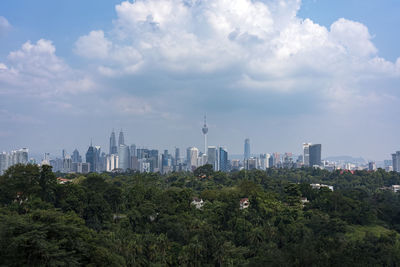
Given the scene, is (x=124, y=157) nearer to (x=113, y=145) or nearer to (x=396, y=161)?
(x=113, y=145)

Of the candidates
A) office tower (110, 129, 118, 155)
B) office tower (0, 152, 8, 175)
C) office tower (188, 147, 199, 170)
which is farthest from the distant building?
office tower (0, 152, 8, 175)

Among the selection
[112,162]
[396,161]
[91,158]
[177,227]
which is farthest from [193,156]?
[177,227]

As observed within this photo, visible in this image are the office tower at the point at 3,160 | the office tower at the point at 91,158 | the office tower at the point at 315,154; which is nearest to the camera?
the office tower at the point at 3,160

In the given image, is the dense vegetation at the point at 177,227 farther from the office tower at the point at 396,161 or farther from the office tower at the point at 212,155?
the office tower at the point at 212,155

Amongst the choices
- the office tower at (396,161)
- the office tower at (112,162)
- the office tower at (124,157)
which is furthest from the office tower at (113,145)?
the office tower at (396,161)

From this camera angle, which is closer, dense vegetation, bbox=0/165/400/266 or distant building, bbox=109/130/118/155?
dense vegetation, bbox=0/165/400/266

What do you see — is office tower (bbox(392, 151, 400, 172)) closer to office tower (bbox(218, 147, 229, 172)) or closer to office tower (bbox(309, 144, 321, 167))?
office tower (bbox(309, 144, 321, 167))

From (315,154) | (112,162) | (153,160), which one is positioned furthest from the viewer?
(112,162)

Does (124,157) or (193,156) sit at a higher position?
(193,156)
